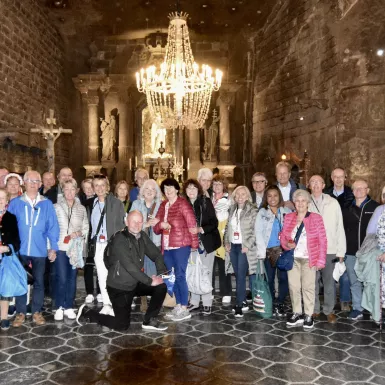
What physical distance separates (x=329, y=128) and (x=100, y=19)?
714 centimetres

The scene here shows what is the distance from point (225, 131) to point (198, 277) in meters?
8.44

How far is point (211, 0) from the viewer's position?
12.1m

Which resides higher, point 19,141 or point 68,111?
point 68,111

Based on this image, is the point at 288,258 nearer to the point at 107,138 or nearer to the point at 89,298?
the point at 89,298

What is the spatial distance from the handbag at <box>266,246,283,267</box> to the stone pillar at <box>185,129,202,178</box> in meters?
8.67

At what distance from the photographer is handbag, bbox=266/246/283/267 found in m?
5.04

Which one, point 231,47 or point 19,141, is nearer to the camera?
point 19,141

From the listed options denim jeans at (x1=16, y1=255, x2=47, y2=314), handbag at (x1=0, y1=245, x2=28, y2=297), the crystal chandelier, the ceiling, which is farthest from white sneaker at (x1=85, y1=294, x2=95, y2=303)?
the ceiling

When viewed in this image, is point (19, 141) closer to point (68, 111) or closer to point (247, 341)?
point (68, 111)

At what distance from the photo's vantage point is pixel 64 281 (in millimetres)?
5199

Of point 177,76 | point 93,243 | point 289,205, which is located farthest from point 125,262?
point 177,76

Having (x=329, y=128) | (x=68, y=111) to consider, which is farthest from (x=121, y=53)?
(x=329, y=128)

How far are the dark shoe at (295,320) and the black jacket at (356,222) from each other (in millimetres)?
982

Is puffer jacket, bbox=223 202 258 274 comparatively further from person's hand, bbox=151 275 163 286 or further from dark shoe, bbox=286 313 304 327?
person's hand, bbox=151 275 163 286
